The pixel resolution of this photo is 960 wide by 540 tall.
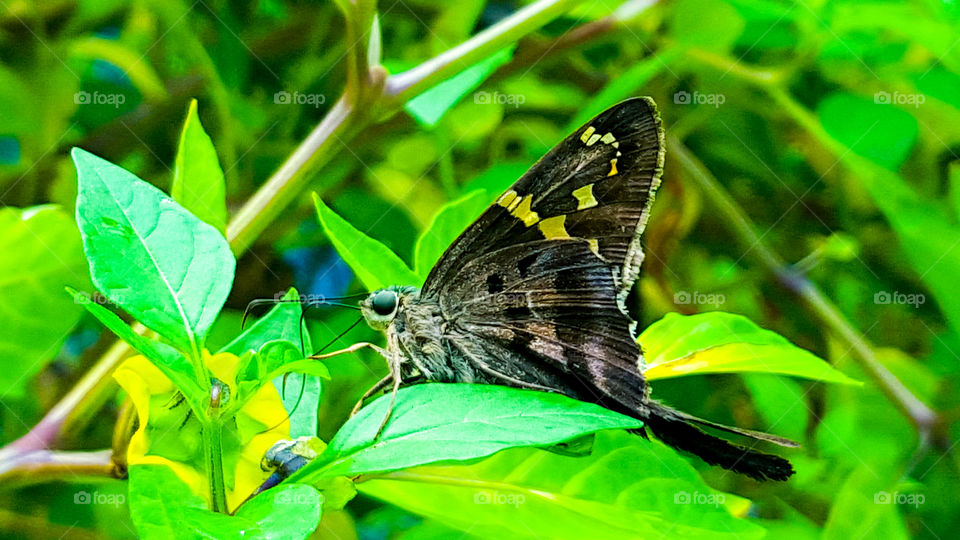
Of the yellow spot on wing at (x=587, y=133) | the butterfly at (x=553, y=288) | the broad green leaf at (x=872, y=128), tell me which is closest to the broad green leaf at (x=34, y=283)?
the butterfly at (x=553, y=288)

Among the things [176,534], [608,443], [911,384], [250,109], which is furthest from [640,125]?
[250,109]

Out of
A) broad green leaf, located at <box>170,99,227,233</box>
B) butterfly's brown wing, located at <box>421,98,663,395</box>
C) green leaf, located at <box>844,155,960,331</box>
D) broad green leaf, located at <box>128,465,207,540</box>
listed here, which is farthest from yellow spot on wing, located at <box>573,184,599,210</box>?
green leaf, located at <box>844,155,960,331</box>

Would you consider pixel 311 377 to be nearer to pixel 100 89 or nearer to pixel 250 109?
pixel 250 109

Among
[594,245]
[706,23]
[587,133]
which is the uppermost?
[706,23]

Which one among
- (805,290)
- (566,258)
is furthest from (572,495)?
(805,290)

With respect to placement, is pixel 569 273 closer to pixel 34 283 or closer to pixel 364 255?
pixel 364 255

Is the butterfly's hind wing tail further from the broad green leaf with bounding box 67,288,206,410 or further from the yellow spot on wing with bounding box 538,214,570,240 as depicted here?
the broad green leaf with bounding box 67,288,206,410
